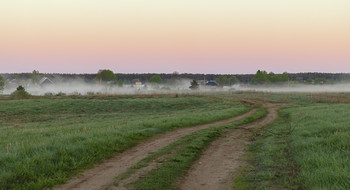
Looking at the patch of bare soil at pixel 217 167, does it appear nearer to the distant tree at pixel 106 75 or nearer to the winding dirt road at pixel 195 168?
the winding dirt road at pixel 195 168

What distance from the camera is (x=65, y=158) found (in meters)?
9.63

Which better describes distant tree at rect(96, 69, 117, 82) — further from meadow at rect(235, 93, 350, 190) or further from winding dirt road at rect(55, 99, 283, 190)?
meadow at rect(235, 93, 350, 190)

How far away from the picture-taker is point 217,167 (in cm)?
932

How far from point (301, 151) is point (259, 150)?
5.93 ft

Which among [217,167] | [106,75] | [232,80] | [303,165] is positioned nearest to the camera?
[303,165]

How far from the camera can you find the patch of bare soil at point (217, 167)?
758 centimetres

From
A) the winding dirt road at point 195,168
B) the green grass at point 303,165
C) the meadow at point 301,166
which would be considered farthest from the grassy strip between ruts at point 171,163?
the green grass at point 303,165

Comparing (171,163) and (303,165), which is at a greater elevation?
(303,165)

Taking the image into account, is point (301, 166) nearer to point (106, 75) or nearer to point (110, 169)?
point (110, 169)

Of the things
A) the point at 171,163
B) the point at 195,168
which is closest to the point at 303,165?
the point at 195,168

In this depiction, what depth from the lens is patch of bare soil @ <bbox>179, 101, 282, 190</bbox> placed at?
7582 millimetres

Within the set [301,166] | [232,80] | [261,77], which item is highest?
[261,77]

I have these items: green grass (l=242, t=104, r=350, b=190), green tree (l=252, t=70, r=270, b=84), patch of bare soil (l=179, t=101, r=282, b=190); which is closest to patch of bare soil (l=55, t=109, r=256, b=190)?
patch of bare soil (l=179, t=101, r=282, b=190)

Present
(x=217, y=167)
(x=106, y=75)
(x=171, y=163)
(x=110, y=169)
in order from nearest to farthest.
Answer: (x=110, y=169) → (x=217, y=167) → (x=171, y=163) → (x=106, y=75)
